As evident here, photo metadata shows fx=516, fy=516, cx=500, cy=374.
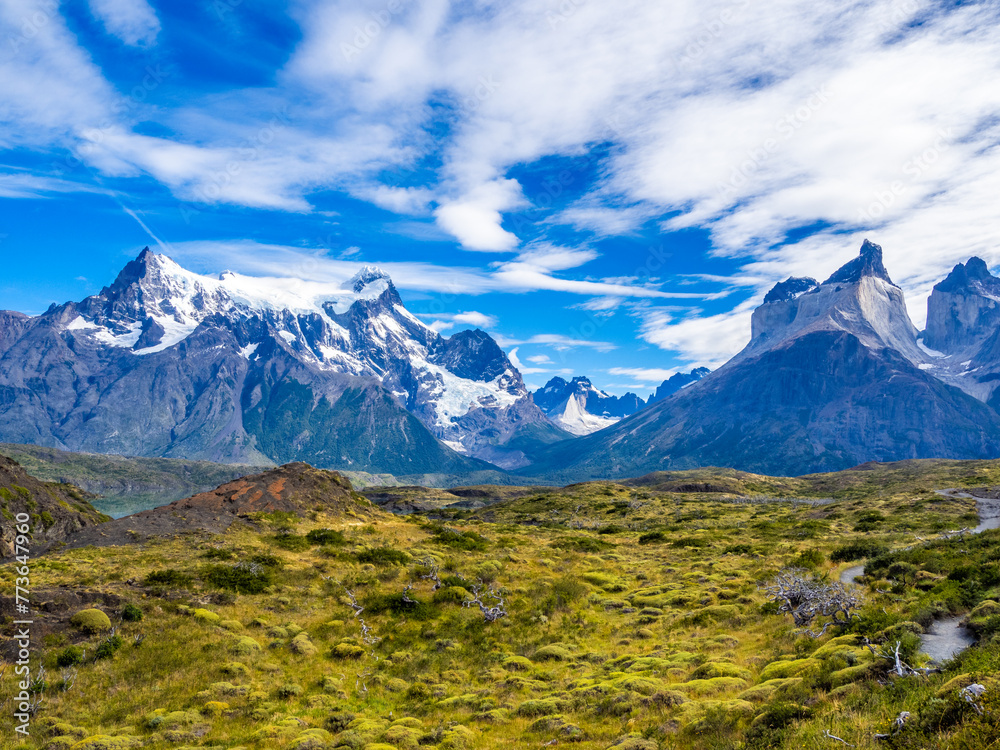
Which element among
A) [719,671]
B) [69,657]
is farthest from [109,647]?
[719,671]

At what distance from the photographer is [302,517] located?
54812 mm

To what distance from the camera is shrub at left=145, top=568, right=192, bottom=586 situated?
30.5m

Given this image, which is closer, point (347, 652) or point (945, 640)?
point (945, 640)

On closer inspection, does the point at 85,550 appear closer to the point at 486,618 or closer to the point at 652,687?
the point at 486,618

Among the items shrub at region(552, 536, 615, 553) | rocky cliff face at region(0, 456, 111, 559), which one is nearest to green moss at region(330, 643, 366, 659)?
rocky cliff face at region(0, 456, 111, 559)

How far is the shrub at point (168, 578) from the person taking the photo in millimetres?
30469

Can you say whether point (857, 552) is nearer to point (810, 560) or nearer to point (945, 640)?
point (810, 560)

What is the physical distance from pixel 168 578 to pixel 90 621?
6351 millimetres

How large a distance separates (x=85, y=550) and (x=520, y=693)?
34.7 m

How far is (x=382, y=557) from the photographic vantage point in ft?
135

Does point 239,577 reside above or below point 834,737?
above

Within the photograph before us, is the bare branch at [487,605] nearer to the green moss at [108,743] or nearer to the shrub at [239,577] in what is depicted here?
the shrub at [239,577]

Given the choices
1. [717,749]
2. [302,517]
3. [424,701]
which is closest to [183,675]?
[424,701]

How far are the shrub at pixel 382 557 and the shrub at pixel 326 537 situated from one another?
4.01 m
